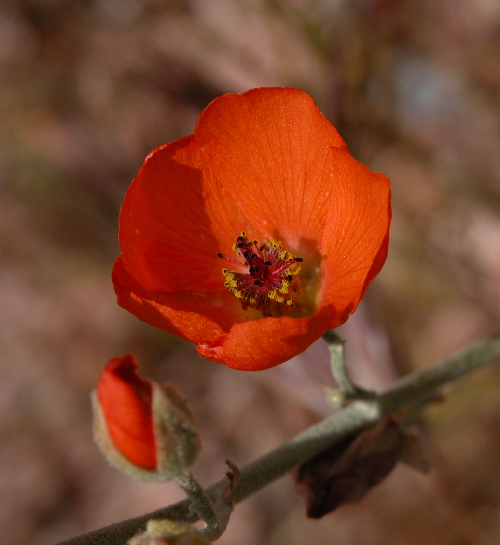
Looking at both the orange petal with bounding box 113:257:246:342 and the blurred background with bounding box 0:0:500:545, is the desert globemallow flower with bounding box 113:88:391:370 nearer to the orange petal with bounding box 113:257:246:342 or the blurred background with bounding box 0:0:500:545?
the orange petal with bounding box 113:257:246:342

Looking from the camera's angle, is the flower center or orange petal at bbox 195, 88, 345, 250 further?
the flower center

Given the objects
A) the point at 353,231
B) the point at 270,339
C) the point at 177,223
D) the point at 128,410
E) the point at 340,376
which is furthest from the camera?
the point at 177,223

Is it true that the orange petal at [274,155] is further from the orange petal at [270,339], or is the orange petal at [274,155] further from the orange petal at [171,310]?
the orange petal at [270,339]

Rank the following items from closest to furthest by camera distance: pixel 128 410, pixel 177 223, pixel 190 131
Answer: pixel 128 410
pixel 177 223
pixel 190 131

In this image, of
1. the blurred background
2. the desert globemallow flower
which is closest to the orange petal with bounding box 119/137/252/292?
the desert globemallow flower

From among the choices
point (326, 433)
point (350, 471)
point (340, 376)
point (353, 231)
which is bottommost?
point (350, 471)

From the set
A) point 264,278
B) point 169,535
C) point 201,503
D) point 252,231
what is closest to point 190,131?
point 252,231

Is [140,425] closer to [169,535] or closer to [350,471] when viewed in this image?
[169,535]
